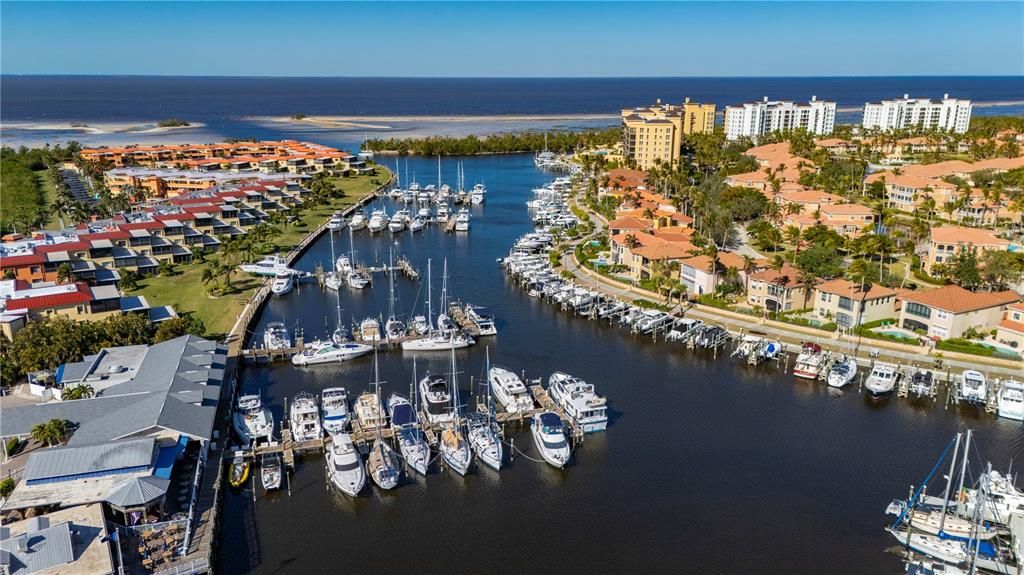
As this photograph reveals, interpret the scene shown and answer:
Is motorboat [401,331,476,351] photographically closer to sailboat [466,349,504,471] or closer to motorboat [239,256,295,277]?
sailboat [466,349,504,471]

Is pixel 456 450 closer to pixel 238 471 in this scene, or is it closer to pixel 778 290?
pixel 238 471

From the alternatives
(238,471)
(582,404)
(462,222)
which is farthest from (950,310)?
(462,222)

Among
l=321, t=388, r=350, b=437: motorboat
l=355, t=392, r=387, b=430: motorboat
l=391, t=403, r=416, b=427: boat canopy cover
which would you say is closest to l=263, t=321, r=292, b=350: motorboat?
l=321, t=388, r=350, b=437: motorboat

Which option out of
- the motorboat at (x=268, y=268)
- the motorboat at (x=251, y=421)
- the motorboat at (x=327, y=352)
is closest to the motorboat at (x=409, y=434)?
the motorboat at (x=251, y=421)

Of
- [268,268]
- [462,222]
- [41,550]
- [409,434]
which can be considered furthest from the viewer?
[462,222]

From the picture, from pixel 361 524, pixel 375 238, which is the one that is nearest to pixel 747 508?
pixel 361 524
